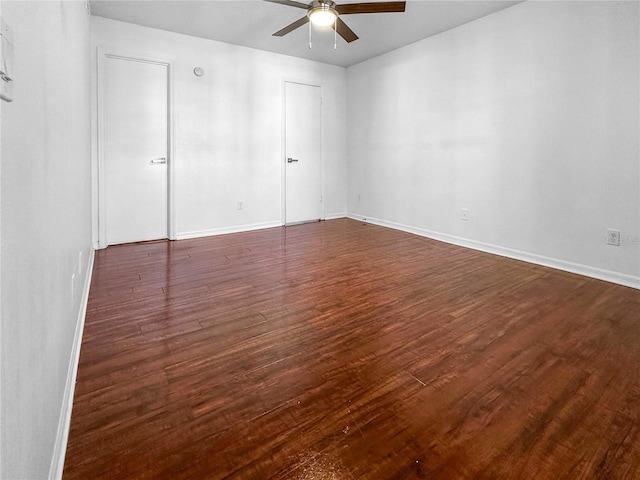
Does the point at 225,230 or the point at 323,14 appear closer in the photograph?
the point at 323,14

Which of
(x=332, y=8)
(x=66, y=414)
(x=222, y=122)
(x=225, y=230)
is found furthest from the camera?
(x=225, y=230)

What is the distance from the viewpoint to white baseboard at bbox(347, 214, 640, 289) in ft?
10.1

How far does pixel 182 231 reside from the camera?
4.67 m

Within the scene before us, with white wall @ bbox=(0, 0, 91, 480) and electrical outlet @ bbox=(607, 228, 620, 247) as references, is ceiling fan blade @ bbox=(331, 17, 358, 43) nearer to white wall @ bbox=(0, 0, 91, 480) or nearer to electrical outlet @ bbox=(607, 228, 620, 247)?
white wall @ bbox=(0, 0, 91, 480)

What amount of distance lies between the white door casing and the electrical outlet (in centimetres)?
453

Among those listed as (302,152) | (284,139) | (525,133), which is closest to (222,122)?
(284,139)

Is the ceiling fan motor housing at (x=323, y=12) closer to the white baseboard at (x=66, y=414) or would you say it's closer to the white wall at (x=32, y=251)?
the white wall at (x=32, y=251)

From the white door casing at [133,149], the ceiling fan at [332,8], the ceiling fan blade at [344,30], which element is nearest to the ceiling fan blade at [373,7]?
the ceiling fan at [332,8]

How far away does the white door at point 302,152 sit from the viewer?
548cm

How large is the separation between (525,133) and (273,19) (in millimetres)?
2842

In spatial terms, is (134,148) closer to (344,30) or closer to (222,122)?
(222,122)

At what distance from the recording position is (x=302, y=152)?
223 inches

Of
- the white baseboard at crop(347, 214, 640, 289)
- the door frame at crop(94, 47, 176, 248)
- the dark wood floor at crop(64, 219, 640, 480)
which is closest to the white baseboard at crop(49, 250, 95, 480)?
the dark wood floor at crop(64, 219, 640, 480)

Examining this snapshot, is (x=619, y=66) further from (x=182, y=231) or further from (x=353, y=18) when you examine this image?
(x=182, y=231)
